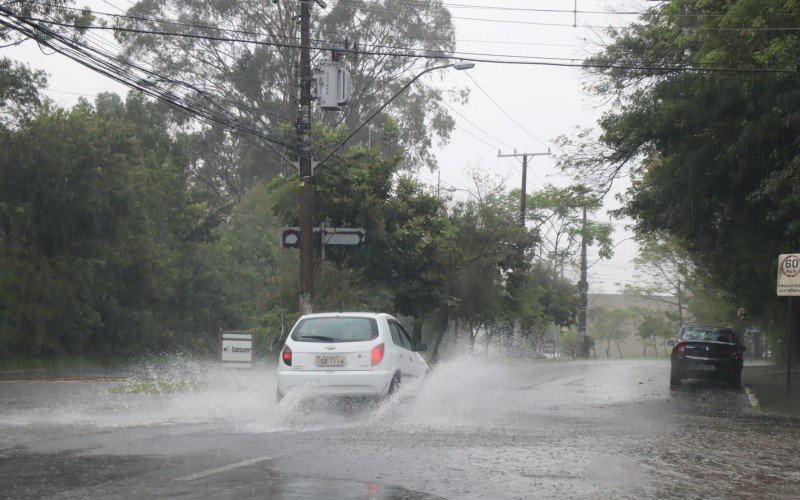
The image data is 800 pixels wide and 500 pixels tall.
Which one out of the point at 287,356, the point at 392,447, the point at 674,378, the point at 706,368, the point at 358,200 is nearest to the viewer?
the point at 392,447

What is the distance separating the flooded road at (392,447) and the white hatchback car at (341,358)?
294 millimetres

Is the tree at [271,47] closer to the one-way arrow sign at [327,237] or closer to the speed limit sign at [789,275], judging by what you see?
the one-way arrow sign at [327,237]

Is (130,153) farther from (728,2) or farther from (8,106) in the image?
(728,2)

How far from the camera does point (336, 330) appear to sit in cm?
1427

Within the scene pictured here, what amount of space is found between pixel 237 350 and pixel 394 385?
22.2 feet

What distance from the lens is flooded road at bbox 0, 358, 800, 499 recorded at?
26.3ft

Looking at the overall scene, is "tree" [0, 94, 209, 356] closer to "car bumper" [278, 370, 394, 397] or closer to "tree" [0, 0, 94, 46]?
"tree" [0, 0, 94, 46]

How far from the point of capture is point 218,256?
146 ft

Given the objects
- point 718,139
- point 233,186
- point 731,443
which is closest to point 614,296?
point 233,186

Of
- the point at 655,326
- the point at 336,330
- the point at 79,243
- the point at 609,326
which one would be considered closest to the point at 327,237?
the point at 336,330

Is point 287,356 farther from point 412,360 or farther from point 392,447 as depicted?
point 392,447

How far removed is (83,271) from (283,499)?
86.9ft

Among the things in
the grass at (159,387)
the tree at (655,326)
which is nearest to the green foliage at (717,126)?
the grass at (159,387)

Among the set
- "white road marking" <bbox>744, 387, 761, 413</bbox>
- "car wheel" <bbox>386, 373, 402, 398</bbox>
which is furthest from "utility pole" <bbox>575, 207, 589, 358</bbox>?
"car wheel" <bbox>386, 373, 402, 398</bbox>
